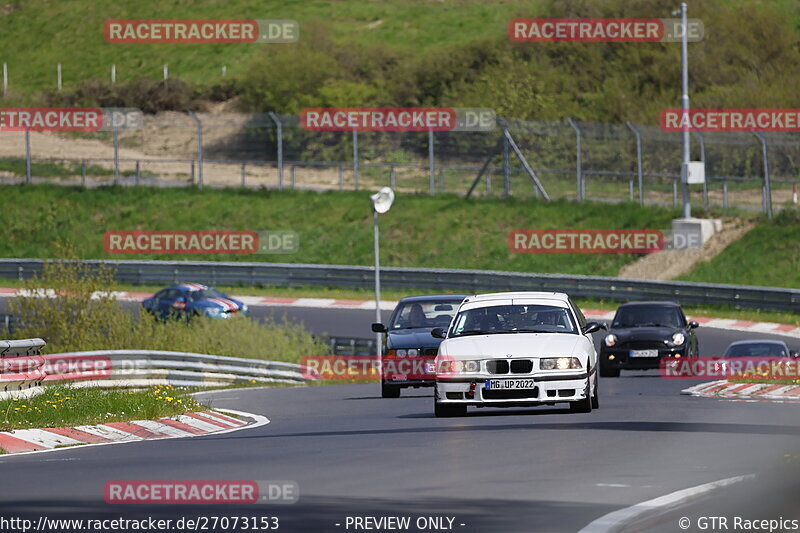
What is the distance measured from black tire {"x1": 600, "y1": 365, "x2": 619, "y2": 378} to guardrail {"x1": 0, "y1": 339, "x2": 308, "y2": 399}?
6033 mm

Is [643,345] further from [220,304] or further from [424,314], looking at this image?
[220,304]

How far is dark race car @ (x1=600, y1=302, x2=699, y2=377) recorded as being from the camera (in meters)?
27.2

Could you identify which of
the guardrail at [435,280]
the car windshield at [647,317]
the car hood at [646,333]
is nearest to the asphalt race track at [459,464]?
the car hood at [646,333]

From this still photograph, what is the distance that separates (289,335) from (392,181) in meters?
20.6

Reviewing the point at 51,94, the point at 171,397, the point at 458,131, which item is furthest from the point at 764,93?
the point at 171,397

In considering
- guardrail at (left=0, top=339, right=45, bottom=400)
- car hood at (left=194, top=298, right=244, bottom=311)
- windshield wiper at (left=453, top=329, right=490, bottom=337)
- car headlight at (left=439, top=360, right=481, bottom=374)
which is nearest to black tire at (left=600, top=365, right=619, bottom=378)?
windshield wiper at (left=453, top=329, right=490, bottom=337)

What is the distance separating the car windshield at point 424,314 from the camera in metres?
23.1

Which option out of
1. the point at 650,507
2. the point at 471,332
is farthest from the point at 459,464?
the point at 471,332

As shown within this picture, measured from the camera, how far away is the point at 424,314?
Answer: 2325 cm

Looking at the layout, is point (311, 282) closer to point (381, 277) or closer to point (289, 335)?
point (381, 277)

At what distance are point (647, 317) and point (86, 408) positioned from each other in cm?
1286

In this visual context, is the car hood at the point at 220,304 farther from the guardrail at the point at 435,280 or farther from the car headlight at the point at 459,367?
the car headlight at the point at 459,367

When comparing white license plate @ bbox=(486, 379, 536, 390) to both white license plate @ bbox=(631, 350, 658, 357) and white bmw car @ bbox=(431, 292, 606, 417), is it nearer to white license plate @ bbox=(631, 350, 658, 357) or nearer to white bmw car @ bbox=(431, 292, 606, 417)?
white bmw car @ bbox=(431, 292, 606, 417)

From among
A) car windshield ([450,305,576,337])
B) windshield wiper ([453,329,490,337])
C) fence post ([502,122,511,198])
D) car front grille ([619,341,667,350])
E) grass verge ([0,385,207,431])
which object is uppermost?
fence post ([502,122,511,198])
